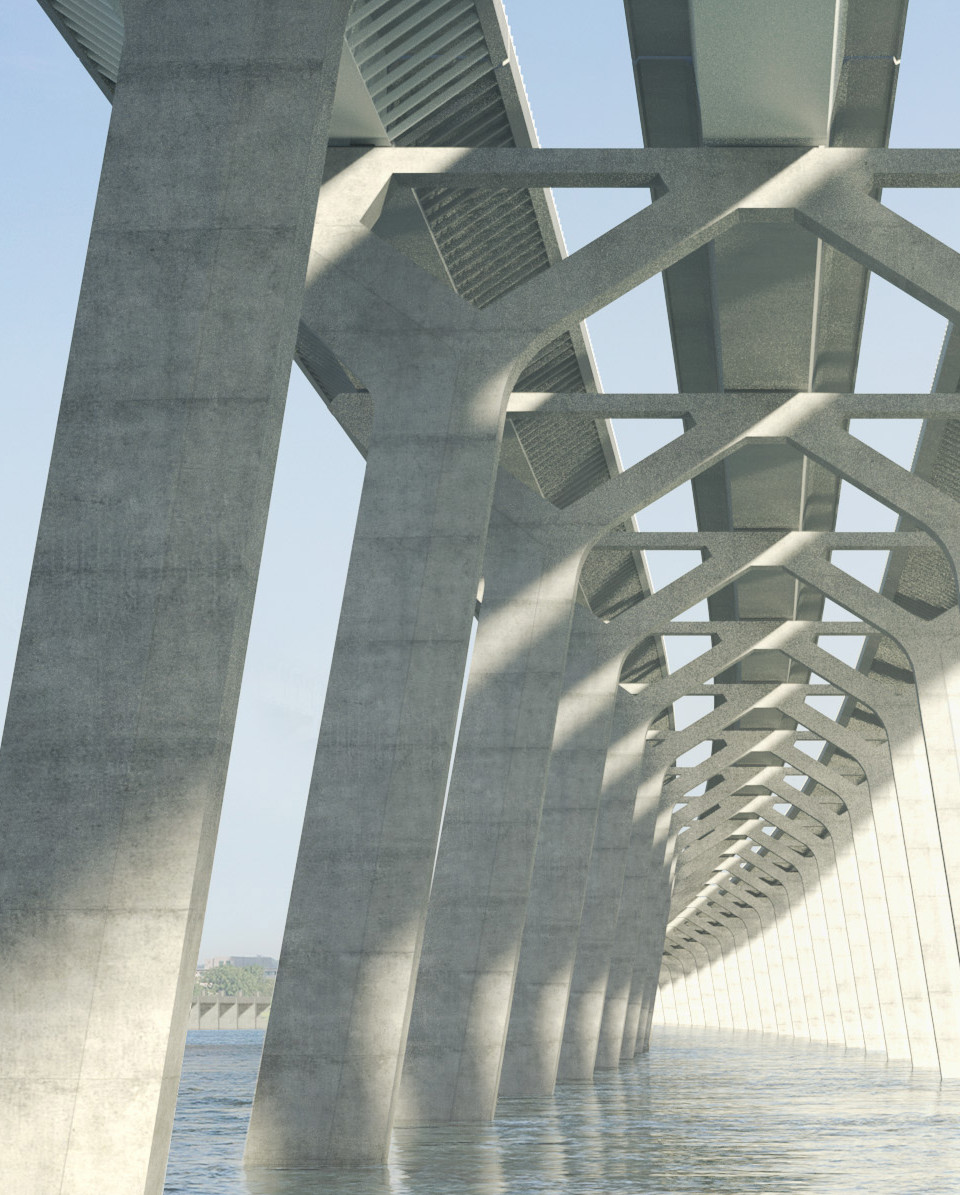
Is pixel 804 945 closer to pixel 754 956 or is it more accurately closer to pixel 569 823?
pixel 754 956

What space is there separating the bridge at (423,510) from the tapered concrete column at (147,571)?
0.02 metres

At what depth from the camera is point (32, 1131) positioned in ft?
25.5

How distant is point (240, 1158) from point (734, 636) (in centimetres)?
2312

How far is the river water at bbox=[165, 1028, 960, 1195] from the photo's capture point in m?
13.6

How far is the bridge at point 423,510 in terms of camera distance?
26.7 feet

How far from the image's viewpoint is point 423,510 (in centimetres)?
1645

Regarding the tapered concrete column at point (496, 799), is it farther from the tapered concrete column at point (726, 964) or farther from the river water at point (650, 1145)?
the tapered concrete column at point (726, 964)

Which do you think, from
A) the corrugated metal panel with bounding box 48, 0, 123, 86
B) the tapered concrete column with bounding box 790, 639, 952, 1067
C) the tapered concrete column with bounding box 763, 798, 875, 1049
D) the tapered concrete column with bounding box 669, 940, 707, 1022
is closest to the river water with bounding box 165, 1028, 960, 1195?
the tapered concrete column with bounding box 790, 639, 952, 1067

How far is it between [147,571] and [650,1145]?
12.0 meters

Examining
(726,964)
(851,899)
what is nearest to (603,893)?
(851,899)

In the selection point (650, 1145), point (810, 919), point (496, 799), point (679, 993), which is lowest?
point (650, 1145)

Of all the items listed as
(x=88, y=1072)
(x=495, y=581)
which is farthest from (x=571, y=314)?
(x=88, y=1072)

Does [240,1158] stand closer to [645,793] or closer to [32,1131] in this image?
[32,1131]

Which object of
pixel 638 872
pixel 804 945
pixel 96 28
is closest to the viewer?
pixel 96 28
